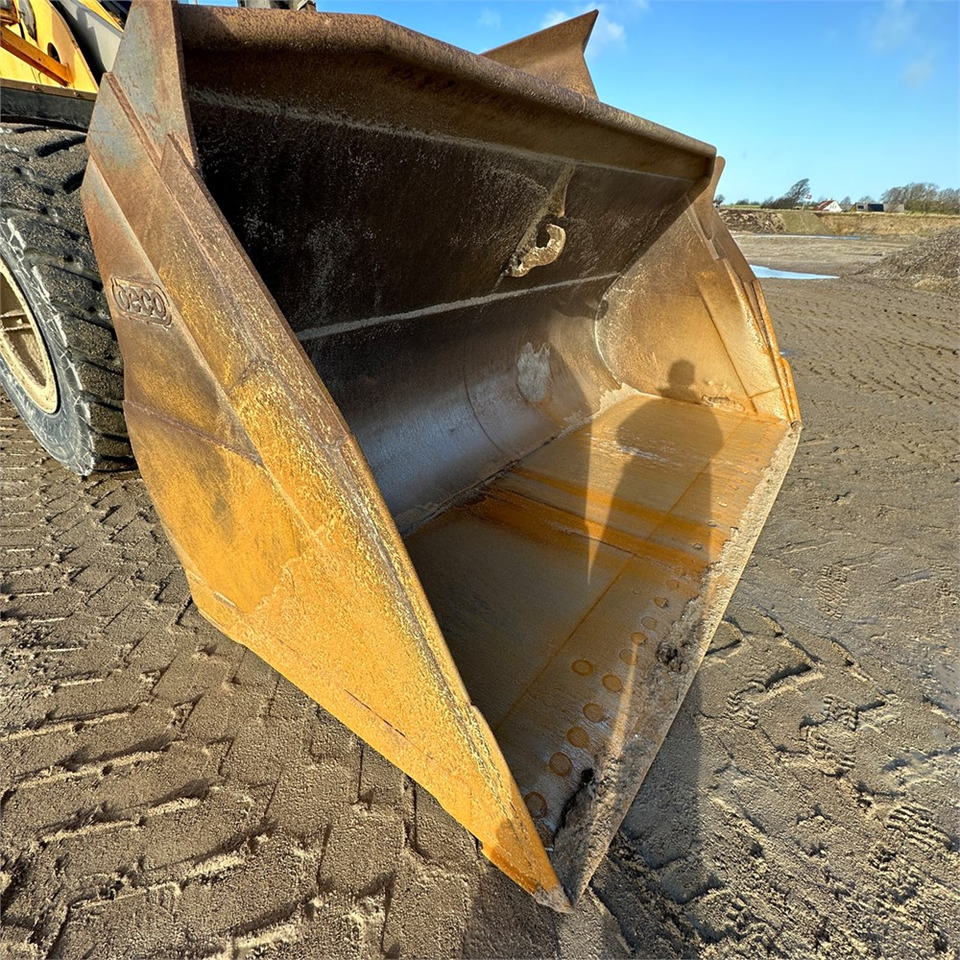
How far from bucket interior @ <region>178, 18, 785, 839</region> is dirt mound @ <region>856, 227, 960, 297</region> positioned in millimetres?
9420

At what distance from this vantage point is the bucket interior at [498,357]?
1112 millimetres

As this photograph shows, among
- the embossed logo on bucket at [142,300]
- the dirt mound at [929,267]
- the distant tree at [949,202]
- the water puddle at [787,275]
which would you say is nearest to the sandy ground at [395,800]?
the embossed logo on bucket at [142,300]

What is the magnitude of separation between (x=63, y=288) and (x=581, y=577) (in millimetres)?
1820

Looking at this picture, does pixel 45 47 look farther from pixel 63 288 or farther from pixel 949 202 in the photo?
pixel 949 202

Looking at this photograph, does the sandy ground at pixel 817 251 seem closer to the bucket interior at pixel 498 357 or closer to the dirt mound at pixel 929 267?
the dirt mound at pixel 929 267

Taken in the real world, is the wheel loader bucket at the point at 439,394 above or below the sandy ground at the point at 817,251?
below

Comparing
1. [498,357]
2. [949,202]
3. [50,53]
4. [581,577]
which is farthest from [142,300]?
[949,202]

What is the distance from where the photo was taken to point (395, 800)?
3.68 ft

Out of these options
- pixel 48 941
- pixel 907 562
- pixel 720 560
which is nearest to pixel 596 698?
pixel 720 560

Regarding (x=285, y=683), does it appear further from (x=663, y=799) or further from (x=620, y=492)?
(x=620, y=492)

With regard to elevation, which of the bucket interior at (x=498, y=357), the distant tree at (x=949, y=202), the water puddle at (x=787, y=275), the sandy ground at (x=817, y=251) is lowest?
the bucket interior at (x=498, y=357)

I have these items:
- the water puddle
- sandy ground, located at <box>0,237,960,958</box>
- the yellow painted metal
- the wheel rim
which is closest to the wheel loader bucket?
sandy ground, located at <box>0,237,960,958</box>

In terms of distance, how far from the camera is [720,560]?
1641mm

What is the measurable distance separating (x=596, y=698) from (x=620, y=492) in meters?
0.95
